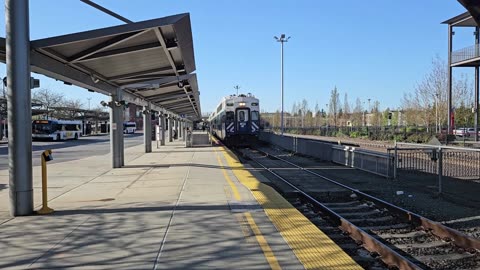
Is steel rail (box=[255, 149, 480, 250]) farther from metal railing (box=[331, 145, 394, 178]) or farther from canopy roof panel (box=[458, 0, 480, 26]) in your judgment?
metal railing (box=[331, 145, 394, 178])

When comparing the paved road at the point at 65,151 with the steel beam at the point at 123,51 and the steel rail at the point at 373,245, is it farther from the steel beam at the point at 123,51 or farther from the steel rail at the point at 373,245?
the steel rail at the point at 373,245

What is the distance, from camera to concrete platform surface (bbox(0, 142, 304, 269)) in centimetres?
564

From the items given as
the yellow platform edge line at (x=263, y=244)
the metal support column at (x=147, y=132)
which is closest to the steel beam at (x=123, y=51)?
the yellow platform edge line at (x=263, y=244)

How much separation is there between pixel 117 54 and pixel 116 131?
23.3 feet

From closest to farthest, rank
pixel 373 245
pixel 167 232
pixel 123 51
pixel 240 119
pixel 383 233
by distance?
pixel 373 245 < pixel 167 232 < pixel 383 233 < pixel 123 51 < pixel 240 119

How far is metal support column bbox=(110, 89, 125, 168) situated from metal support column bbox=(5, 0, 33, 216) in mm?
9957

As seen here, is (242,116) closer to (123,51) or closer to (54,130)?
(123,51)

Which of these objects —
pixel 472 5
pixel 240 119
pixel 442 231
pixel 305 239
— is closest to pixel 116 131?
pixel 305 239

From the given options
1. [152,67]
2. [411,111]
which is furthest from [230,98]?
[411,111]

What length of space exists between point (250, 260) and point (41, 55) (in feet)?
23.2

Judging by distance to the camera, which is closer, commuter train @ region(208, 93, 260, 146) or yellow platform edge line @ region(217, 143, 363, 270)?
yellow platform edge line @ region(217, 143, 363, 270)

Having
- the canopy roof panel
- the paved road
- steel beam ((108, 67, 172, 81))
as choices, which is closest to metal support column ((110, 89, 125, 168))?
steel beam ((108, 67, 172, 81))

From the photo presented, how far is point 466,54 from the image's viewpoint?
36688 millimetres

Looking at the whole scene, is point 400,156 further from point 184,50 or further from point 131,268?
point 131,268
